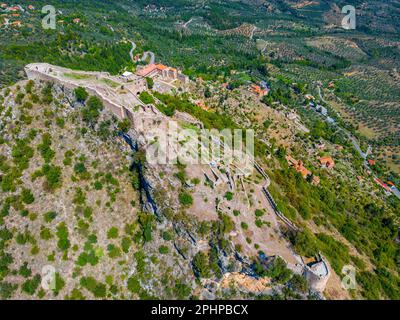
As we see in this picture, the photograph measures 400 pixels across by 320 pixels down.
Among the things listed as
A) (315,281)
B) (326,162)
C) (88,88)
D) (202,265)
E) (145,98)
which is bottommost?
(326,162)

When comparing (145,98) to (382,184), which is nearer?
(145,98)

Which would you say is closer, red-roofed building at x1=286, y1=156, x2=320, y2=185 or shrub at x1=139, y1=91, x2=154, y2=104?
shrub at x1=139, y1=91, x2=154, y2=104

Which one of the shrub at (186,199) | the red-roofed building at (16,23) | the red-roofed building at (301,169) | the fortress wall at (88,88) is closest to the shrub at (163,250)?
the shrub at (186,199)

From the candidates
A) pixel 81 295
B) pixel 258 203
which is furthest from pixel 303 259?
pixel 81 295

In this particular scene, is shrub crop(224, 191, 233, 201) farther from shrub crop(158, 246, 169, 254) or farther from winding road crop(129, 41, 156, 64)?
winding road crop(129, 41, 156, 64)

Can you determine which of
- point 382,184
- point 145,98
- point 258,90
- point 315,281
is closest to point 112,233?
point 145,98

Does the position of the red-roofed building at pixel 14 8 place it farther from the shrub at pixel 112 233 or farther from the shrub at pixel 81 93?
the shrub at pixel 112 233

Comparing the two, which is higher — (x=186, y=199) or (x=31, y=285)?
(x=186, y=199)

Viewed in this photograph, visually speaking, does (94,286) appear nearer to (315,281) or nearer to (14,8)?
(315,281)

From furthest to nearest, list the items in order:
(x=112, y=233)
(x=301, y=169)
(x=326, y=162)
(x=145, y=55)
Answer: (x=145, y=55) → (x=326, y=162) → (x=301, y=169) → (x=112, y=233)

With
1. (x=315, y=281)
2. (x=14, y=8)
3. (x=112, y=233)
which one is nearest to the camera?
(x=315, y=281)

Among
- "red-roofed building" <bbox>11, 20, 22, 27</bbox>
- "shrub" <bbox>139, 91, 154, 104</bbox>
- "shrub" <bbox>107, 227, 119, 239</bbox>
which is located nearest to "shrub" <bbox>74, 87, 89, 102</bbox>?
"shrub" <bbox>139, 91, 154, 104</bbox>
